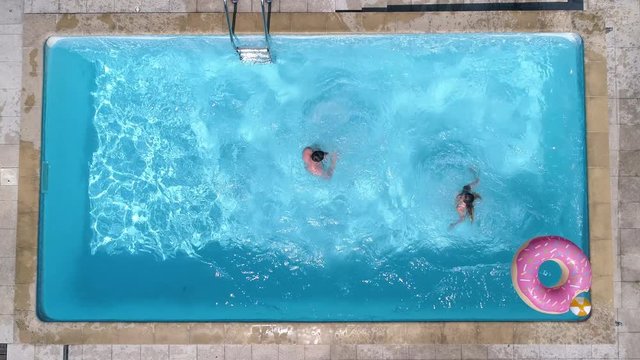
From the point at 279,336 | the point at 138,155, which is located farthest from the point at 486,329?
the point at 138,155

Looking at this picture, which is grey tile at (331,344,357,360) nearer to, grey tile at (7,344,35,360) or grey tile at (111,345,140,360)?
grey tile at (111,345,140,360)

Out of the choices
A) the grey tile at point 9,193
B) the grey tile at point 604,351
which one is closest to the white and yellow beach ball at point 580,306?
the grey tile at point 604,351

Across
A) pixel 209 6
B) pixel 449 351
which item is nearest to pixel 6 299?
pixel 209 6

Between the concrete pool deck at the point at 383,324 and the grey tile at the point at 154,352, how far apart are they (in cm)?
2

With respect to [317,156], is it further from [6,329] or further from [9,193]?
[6,329]

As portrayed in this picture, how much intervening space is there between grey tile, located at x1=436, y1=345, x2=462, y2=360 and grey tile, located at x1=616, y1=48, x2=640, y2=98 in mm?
5174

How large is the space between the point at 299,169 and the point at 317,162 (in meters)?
0.37

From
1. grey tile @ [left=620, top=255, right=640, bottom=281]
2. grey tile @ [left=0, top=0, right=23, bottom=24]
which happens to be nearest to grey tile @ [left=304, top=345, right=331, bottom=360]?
grey tile @ [left=620, top=255, right=640, bottom=281]

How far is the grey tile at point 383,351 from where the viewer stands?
7.99 m

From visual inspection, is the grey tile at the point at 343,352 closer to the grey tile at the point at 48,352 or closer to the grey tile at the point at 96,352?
the grey tile at the point at 96,352

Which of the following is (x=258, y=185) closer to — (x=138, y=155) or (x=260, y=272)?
(x=260, y=272)

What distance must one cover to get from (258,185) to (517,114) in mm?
4847

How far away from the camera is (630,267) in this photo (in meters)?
8.04

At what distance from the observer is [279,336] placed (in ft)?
26.1
